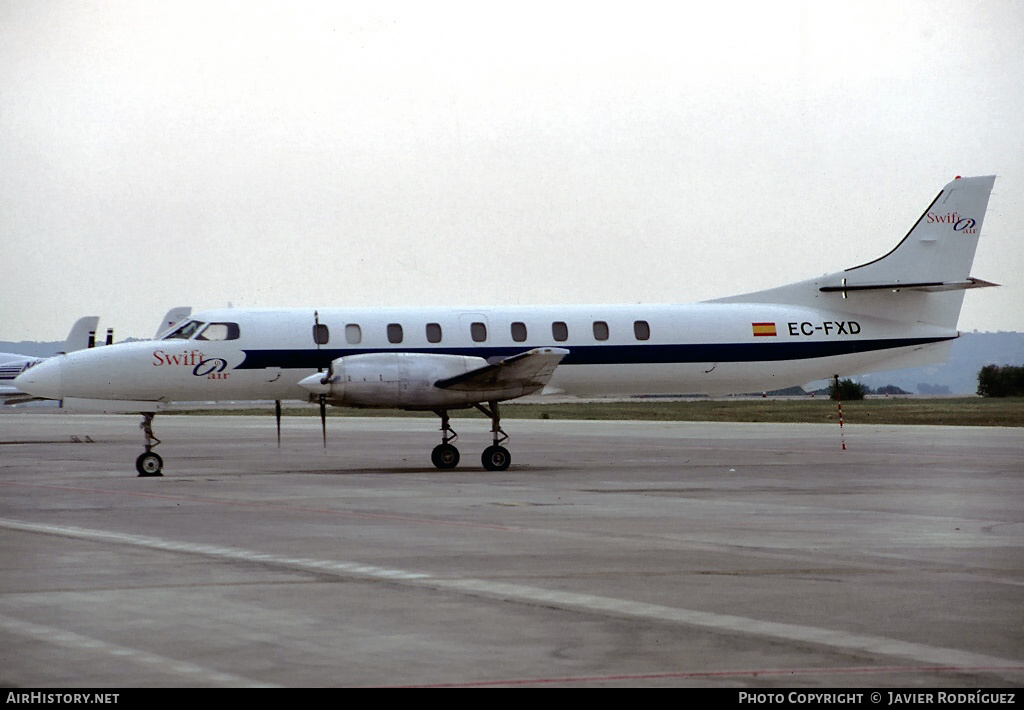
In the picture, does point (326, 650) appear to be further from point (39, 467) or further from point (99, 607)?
point (39, 467)

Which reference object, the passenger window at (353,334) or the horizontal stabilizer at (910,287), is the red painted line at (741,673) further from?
the horizontal stabilizer at (910,287)

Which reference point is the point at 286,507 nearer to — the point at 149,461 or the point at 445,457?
the point at 149,461

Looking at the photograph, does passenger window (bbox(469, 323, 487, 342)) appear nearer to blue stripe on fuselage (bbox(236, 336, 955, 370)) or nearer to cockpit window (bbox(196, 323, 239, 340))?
blue stripe on fuselage (bbox(236, 336, 955, 370))

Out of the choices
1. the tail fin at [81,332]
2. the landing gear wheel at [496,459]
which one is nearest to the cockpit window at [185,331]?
the landing gear wheel at [496,459]

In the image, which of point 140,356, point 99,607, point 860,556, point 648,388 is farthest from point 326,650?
point 648,388

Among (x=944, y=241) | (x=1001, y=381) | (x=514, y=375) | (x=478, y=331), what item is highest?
(x=1001, y=381)

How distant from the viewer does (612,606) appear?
10344mm

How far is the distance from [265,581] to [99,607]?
1.74 m

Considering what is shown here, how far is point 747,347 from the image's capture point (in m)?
28.8

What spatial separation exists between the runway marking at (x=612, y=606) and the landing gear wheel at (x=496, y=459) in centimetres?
1189

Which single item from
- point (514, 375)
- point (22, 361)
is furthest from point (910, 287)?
point (22, 361)

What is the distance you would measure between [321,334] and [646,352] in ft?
21.7

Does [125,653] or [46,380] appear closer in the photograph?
[125,653]
